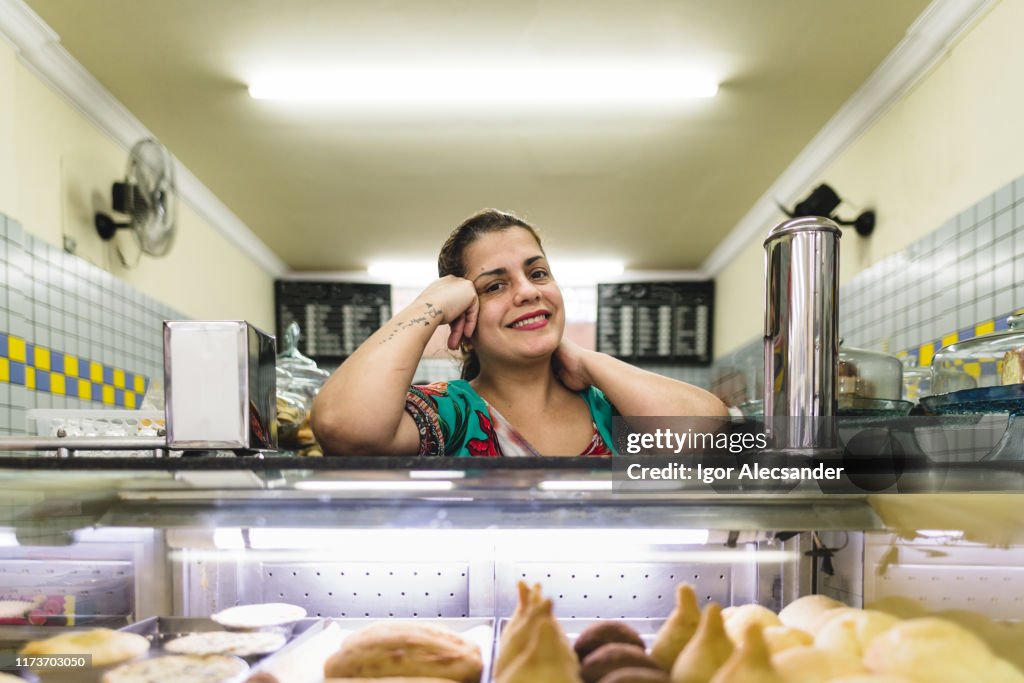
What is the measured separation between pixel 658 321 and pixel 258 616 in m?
6.37

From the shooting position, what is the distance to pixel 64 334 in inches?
139

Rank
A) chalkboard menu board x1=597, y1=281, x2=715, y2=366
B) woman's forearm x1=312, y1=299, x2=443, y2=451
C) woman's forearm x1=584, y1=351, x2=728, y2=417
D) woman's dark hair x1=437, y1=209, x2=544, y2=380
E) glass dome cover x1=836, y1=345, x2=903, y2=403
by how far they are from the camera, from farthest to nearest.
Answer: chalkboard menu board x1=597, y1=281, x2=715, y2=366, woman's dark hair x1=437, y1=209, x2=544, y2=380, woman's forearm x1=584, y1=351, x2=728, y2=417, woman's forearm x1=312, y1=299, x2=443, y2=451, glass dome cover x1=836, y1=345, x2=903, y2=403

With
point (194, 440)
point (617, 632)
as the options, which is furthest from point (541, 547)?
point (194, 440)

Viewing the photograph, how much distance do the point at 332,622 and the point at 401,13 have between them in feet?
8.99

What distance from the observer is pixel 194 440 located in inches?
40.3

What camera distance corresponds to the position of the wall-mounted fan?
3668 millimetres

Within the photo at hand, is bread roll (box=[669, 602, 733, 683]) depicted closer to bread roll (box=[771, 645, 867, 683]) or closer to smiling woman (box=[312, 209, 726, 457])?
bread roll (box=[771, 645, 867, 683])

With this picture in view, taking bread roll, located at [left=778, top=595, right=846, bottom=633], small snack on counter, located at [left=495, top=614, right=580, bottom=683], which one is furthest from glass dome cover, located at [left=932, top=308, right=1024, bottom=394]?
small snack on counter, located at [left=495, top=614, right=580, bottom=683]

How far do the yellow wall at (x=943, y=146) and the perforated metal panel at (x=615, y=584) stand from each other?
1.77 m

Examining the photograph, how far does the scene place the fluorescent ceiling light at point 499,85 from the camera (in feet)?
11.8

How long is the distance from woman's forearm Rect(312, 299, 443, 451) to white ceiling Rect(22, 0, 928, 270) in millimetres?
2070

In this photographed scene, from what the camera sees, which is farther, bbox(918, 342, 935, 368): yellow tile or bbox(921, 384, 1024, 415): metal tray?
bbox(918, 342, 935, 368): yellow tile

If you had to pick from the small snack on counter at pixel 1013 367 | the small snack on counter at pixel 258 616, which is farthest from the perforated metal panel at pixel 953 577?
the small snack on counter at pixel 258 616

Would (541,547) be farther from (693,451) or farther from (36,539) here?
(36,539)
